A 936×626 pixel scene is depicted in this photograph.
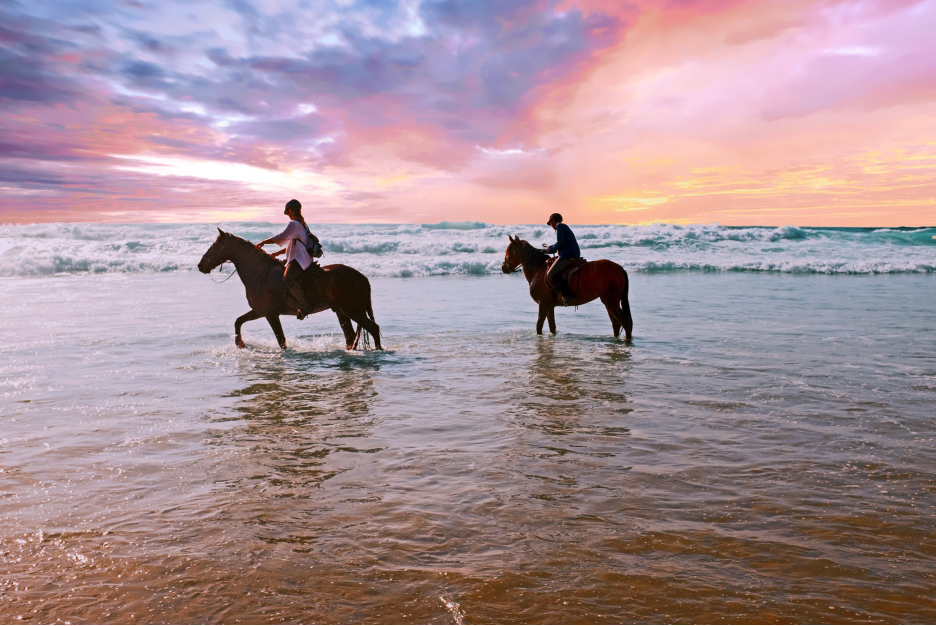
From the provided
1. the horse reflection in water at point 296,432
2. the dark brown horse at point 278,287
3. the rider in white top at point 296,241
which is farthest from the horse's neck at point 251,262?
the horse reflection in water at point 296,432

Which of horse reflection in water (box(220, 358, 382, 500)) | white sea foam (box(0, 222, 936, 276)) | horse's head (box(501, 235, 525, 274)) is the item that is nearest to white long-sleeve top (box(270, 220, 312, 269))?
horse reflection in water (box(220, 358, 382, 500))

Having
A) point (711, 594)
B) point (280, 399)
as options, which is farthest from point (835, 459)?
point (280, 399)

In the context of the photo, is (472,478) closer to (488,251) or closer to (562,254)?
(562,254)

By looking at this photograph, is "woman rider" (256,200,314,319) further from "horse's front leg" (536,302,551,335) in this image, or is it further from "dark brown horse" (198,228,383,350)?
"horse's front leg" (536,302,551,335)

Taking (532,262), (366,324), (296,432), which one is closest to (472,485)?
(296,432)

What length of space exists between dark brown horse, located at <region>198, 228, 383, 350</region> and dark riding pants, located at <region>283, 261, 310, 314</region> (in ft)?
0.46

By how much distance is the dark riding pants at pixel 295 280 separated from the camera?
10227 millimetres

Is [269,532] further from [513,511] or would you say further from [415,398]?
[415,398]

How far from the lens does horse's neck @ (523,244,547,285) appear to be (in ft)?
40.3

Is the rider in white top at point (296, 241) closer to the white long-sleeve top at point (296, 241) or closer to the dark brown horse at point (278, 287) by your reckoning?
the white long-sleeve top at point (296, 241)

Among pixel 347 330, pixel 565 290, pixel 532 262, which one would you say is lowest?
pixel 347 330

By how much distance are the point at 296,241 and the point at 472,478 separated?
23.3 ft

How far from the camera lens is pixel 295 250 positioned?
10258mm

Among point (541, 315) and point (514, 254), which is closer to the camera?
point (541, 315)
